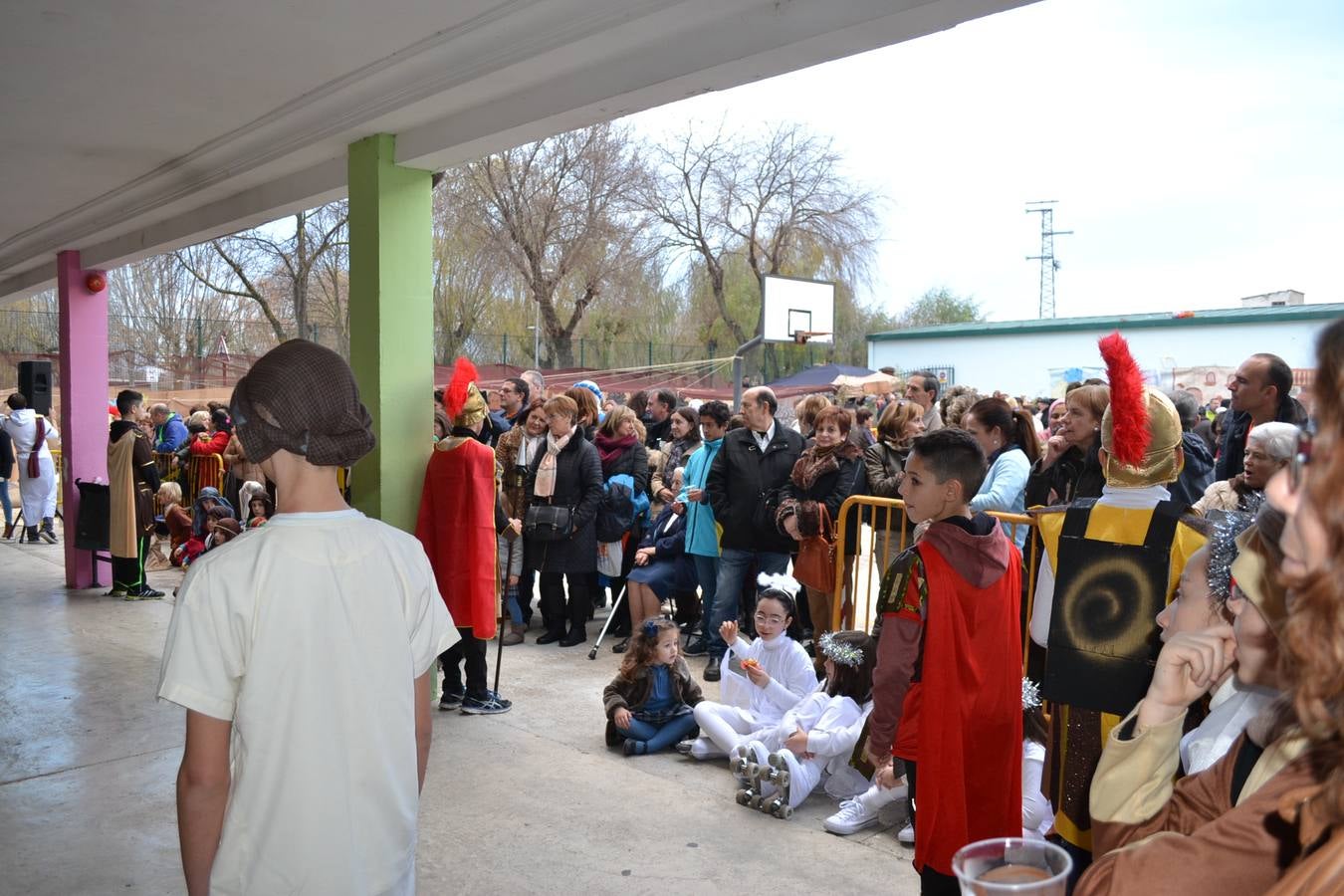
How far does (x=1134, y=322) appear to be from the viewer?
32625 millimetres

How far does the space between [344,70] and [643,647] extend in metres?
3.07

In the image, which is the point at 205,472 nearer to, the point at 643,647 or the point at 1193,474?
the point at 643,647

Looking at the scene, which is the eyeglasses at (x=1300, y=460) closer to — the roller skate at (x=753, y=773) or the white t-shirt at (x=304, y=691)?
the white t-shirt at (x=304, y=691)

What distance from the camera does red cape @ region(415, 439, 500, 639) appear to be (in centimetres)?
547

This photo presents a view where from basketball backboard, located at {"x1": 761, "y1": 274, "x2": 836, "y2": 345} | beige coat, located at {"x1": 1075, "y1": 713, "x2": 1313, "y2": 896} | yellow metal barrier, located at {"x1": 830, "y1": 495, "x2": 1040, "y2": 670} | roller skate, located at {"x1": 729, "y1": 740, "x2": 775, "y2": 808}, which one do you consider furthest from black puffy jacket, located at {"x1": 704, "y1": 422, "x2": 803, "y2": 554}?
basketball backboard, located at {"x1": 761, "y1": 274, "x2": 836, "y2": 345}

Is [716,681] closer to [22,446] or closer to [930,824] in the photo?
[930,824]

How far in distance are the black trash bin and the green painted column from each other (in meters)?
4.59

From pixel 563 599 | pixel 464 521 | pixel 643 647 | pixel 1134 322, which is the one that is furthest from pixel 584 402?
pixel 1134 322

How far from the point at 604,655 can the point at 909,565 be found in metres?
4.34

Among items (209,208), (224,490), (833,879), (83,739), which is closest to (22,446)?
(224,490)

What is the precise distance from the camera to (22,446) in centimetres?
1270

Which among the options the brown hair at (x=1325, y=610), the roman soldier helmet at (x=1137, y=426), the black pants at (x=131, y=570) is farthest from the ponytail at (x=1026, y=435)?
the black pants at (x=131, y=570)

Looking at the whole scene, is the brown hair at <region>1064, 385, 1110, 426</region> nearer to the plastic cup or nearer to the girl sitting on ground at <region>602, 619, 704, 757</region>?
the girl sitting on ground at <region>602, 619, 704, 757</region>

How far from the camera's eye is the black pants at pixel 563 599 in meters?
7.35
